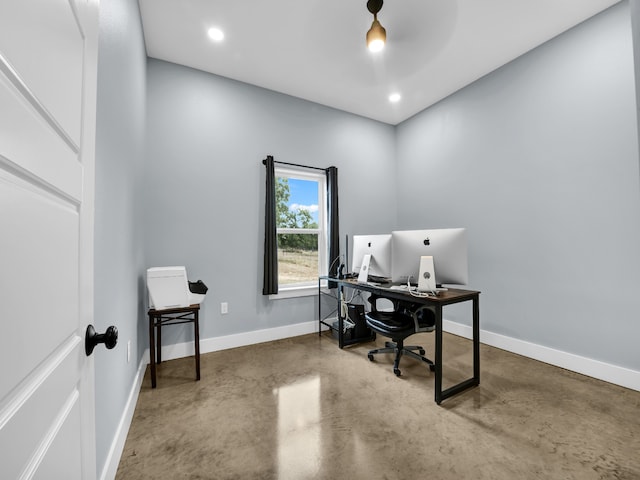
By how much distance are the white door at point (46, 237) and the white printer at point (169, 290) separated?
179cm

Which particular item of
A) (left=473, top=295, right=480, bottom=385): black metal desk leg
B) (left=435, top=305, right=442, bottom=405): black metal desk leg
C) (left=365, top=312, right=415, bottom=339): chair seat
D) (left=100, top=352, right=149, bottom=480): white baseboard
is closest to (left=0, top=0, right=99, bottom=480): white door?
(left=100, top=352, right=149, bottom=480): white baseboard

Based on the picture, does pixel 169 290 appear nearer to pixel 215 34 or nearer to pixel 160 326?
pixel 160 326

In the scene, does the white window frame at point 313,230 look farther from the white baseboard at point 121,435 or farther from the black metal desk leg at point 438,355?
the black metal desk leg at point 438,355

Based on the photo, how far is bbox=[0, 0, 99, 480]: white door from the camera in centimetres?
41

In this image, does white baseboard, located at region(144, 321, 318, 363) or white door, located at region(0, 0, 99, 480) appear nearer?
white door, located at region(0, 0, 99, 480)

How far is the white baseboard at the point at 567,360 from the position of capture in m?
2.33

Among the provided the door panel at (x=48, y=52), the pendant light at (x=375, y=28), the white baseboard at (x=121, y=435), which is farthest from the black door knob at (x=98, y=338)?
the pendant light at (x=375, y=28)

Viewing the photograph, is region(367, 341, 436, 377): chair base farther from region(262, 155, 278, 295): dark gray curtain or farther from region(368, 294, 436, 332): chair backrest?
region(262, 155, 278, 295): dark gray curtain

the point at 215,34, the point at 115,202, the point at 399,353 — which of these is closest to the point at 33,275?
the point at 115,202

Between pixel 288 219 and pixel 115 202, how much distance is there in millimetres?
2299

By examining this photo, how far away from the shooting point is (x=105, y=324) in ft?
4.47

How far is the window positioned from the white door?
290 cm

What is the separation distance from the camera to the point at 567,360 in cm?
267

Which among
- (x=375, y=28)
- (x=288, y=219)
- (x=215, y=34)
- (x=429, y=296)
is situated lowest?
(x=429, y=296)
